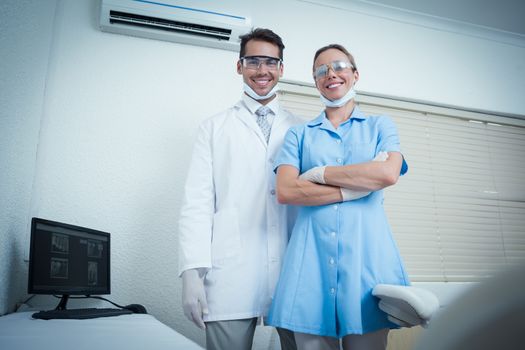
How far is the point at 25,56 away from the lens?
179cm

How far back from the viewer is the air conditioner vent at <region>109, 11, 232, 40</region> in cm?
239

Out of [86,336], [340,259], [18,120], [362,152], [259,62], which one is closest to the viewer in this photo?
[86,336]

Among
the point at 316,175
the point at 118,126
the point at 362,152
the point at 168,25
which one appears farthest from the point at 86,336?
the point at 168,25

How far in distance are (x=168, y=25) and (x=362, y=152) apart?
5.62ft

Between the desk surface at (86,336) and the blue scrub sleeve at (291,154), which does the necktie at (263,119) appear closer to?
the blue scrub sleeve at (291,154)

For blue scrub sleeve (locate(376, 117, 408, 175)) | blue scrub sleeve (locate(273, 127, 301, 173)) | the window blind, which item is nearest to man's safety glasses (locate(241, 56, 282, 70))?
blue scrub sleeve (locate(273, 127, 301, 173))

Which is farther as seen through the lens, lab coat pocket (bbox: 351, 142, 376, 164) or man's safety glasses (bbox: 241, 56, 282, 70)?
man's safety glasses (bbox: 241, 56, 282, 70)

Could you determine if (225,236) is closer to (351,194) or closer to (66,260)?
(351,194)

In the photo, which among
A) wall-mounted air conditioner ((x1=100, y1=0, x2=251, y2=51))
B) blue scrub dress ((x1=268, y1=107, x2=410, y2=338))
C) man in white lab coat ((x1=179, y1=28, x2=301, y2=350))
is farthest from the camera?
wall-mounted air conditioner ((x1=100, y1=0, x2=251, y2=51))

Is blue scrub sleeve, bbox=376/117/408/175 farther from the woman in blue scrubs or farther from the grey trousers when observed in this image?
the grey trousers

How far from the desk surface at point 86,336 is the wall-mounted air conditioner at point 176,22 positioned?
1.86 m

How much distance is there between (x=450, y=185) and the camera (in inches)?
122

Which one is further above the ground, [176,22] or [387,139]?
[176,22]

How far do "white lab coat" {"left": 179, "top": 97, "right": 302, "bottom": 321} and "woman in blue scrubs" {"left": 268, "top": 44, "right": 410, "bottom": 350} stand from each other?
191 mm
